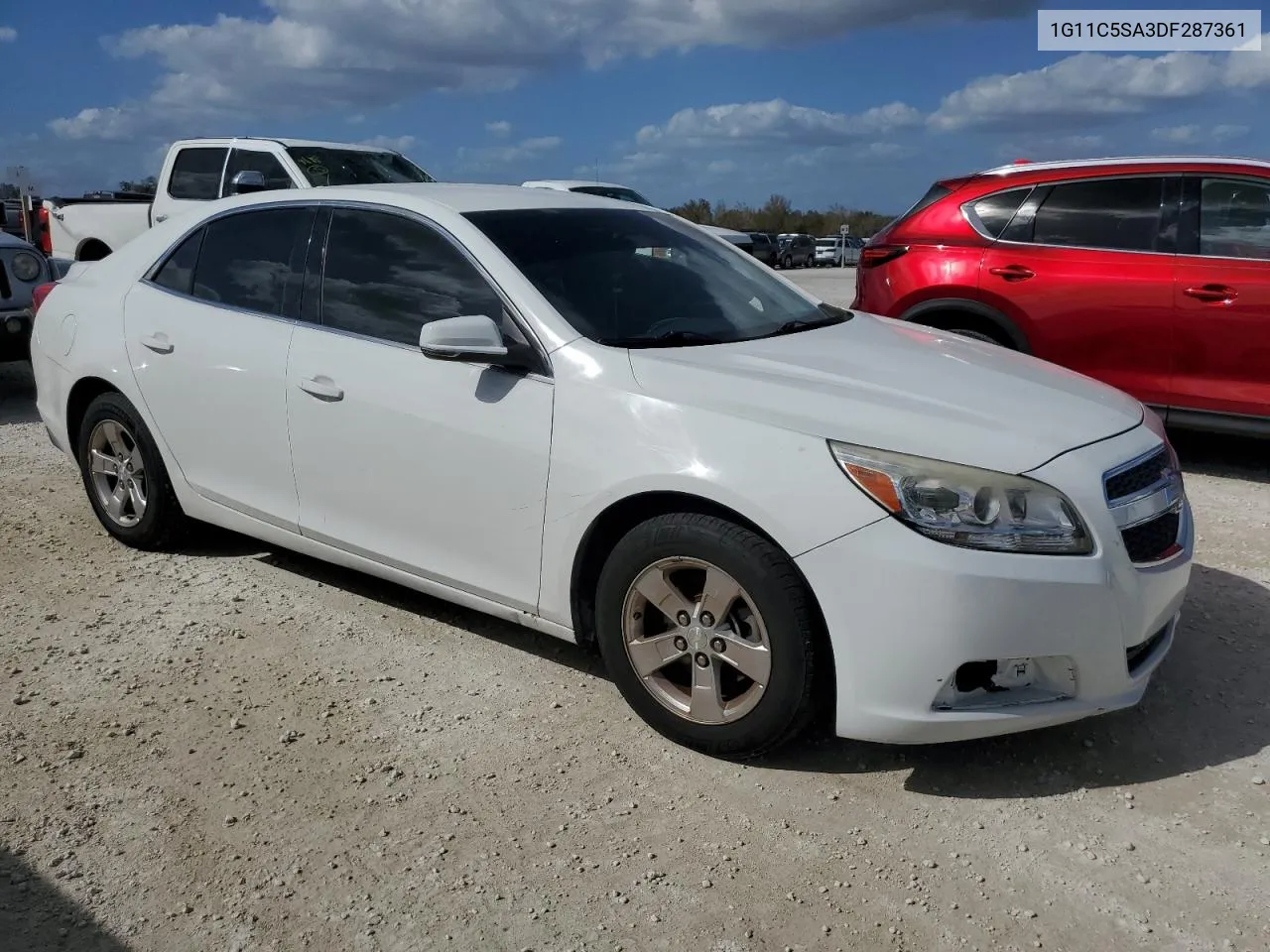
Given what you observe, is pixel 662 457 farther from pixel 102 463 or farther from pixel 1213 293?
pixel 1213 293

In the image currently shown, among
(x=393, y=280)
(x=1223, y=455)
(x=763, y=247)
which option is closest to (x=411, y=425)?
(x=393, y=280)

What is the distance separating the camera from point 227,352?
430 centimetres

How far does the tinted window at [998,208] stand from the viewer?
22.1 feet

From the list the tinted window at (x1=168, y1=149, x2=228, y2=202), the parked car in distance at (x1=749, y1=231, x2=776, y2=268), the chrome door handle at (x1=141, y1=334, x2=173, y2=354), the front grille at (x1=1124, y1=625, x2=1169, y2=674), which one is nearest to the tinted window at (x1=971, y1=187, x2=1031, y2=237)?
the front grille at (x1=1124, y1=625, x2=1169, y2=674)

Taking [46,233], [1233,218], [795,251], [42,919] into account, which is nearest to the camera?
[42,919]

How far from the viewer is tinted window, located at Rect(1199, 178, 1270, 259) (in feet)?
19.9

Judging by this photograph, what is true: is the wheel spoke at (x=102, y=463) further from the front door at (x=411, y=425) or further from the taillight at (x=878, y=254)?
the taillight at (x=878, y=254)

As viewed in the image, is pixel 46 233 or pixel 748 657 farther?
pixel 46 233

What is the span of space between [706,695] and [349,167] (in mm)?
9478

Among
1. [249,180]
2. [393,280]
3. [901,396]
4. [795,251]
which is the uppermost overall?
[249,180]

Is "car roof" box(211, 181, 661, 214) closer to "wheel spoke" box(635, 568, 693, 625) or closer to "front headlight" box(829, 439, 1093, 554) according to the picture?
"wheel spoke" box(635, 568, 693, 625)

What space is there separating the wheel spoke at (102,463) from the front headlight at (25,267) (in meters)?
4.53

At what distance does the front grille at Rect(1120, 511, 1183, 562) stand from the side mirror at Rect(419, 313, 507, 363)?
1.88m

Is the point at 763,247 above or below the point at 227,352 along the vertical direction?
above
